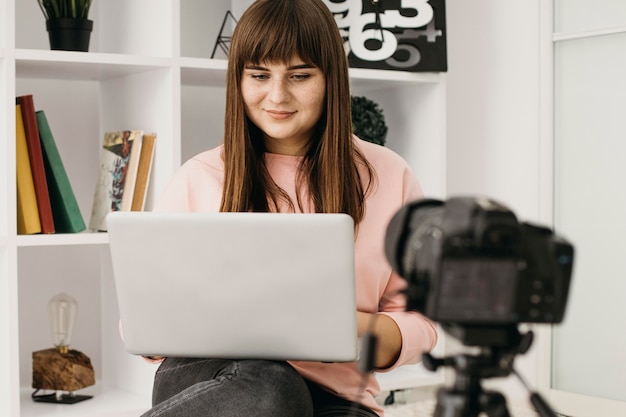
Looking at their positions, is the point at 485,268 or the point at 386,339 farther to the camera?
the point at 386,339

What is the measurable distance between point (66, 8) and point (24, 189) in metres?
0.48

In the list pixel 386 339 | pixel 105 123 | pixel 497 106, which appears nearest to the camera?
pixel 386 339

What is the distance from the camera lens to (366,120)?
2752 mm

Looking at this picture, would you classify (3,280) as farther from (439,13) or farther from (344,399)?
(439,13)

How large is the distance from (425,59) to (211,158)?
3.49 feet

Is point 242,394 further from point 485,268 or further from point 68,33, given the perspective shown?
point 68,33

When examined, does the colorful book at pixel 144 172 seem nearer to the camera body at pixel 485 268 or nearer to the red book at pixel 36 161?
the red book at pixel 36 161

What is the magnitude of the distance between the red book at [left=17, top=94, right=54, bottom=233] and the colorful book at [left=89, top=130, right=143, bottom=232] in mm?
166

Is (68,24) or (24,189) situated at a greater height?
(68,24)

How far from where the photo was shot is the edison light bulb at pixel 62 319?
2.44 m

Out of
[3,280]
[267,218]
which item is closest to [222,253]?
[267,218]

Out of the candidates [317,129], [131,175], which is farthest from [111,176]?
[317,129]

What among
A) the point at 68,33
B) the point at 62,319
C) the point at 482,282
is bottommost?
the point at 62,319

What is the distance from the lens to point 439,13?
2.79 meters
